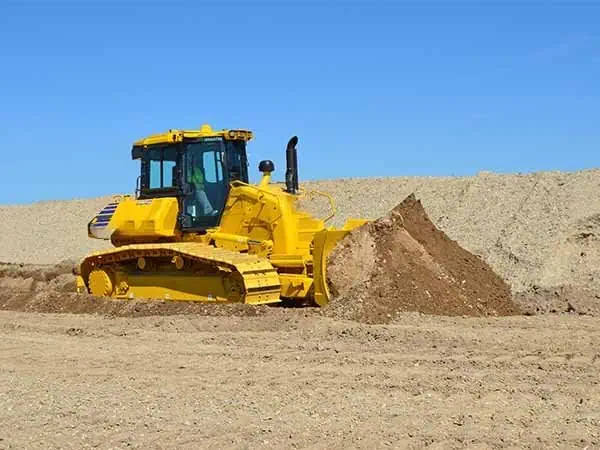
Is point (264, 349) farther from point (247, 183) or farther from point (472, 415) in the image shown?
point (247, 183)

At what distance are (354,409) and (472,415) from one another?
925mm

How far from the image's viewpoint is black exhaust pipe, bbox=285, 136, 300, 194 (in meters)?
14.8

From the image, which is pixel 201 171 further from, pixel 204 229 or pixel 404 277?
pixel 404 277

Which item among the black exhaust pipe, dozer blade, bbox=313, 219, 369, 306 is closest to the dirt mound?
dozer blade, bbox=313, 219, 369, 306

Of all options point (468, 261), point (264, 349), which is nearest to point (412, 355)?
point (264, 349)

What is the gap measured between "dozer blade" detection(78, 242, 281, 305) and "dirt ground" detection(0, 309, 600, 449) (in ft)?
4.29

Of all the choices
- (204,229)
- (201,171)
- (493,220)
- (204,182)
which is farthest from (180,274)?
(493,220)

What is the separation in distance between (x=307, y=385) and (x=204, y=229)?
704cm

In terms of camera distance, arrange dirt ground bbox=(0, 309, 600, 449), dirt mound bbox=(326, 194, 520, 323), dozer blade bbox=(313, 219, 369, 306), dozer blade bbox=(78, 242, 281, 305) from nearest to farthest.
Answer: dirt ground bbox=(0, 309, 600, 449), dirt mound bbox=(326, 194, 520, 323), dozer blade bbox=(313, 219, 369, 306), dozer blade bbox=(78, 242, 281, 305)

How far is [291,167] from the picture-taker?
48.9ft

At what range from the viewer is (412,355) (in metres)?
9.11

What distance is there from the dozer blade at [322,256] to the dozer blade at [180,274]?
0.59 meters

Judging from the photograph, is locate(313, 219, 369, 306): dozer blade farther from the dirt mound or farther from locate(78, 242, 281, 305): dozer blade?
locate(78, 242, 281, 305): dozer blade

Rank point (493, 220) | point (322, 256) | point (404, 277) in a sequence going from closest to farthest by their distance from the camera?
1. point (404, 277)
2. point (322, 256)
3. point (493, 220)
